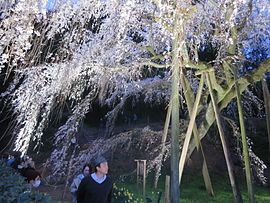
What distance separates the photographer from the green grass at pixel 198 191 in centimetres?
912

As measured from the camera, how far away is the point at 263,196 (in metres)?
10.2

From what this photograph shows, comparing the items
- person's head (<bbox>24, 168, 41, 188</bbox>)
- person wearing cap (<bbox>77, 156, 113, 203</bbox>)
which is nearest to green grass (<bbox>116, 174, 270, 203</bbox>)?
person's head (<bbox>24, 168, 41, 188</bbox>)

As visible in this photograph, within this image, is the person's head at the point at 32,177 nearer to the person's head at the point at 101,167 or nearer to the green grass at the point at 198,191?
the person's head at the point at 101,167

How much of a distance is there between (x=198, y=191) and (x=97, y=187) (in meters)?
7.37

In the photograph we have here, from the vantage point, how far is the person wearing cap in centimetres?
366

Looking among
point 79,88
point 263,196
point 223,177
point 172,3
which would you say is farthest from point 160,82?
point 223,177

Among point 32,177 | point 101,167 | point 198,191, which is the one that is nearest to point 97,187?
point 101,167

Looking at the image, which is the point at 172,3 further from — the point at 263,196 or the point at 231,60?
the point at 263,196

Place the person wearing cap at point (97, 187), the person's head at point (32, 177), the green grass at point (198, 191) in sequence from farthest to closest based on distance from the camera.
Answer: the green grass at point (198, 191), the person's head at point (32, 177), the person wearing cap at point (97, 187)

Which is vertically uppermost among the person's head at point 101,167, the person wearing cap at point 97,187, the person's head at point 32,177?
the person's head at point 32,177

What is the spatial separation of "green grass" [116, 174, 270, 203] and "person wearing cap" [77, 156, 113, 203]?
13.6 ft

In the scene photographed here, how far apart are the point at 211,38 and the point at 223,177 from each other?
264 inches

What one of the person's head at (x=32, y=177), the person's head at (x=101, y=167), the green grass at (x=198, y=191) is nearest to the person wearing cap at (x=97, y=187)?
the person's head at (x=101, y=167)

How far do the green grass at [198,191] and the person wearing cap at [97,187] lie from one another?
13.6 ft
